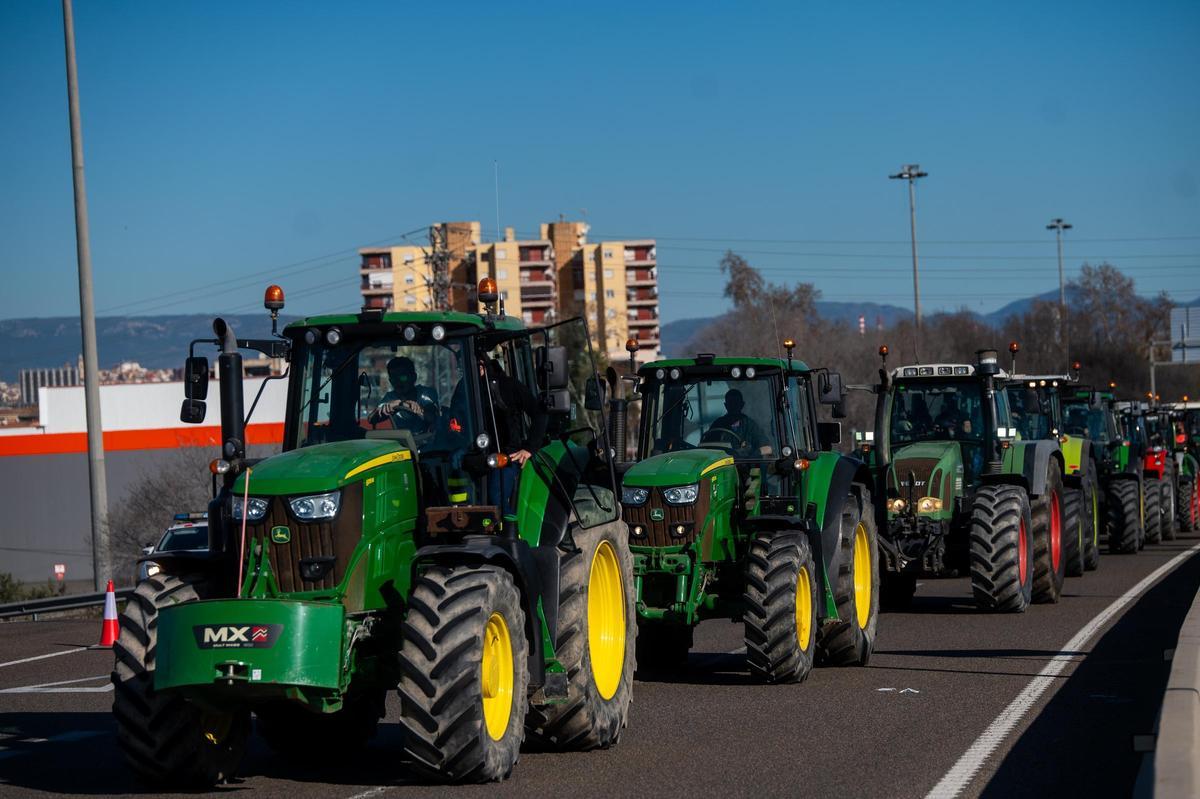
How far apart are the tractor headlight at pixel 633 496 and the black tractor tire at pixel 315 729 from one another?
139 inches

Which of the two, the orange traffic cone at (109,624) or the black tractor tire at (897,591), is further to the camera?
the orange traffic cone at (109,624)

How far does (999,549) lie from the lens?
1712 centimetres

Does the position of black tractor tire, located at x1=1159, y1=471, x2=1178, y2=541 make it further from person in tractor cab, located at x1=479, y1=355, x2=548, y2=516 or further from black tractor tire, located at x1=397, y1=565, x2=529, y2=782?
black tractor tire, located at x1=397, y1=565, x2=529, y2=782

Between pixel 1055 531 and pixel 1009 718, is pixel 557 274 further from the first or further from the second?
pixel 1009 718

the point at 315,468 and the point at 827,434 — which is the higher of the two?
the point at 315,468

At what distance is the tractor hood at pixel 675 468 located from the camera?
42.1 ft

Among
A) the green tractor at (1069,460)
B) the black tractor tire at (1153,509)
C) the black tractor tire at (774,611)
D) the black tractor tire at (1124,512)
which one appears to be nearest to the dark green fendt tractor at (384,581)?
the black tractor tire at (774,611)

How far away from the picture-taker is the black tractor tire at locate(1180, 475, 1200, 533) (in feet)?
111

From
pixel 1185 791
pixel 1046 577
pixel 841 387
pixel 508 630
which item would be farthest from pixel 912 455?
pixel 1185 791

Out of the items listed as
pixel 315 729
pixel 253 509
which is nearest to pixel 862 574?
pixel 315 729

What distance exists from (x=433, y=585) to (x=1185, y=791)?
3.79 meters

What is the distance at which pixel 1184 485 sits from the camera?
34.1m

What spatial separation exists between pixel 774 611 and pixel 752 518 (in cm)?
93

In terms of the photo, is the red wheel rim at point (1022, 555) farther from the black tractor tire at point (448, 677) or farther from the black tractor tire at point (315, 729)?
the black tractor tire at point (448, 677)
